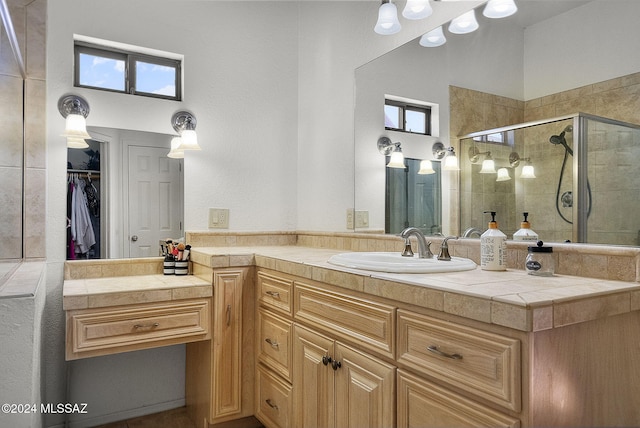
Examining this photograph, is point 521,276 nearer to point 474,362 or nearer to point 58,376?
point 474,362

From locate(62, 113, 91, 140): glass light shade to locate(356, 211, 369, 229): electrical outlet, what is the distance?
57.7 inches

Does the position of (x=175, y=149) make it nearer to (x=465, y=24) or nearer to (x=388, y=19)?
(x=388, y=19)

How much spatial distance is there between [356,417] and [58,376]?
1608 mm

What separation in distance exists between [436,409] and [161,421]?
1.82 m

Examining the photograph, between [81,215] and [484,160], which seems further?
[81,215]

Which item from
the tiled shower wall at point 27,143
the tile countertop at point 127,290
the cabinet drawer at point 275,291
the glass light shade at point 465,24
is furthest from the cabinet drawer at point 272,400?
the glass light shade at point 465,24

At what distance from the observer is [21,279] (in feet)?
5.14

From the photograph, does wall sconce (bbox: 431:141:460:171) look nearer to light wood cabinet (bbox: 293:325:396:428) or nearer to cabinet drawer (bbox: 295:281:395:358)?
cabinet drawer (bbox: 295:281:395:358)

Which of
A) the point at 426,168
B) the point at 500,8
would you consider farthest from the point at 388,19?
the point at 426,168

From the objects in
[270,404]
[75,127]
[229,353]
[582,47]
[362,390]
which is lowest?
[270,404]

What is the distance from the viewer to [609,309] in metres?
1.06

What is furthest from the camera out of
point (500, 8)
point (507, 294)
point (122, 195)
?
point (122, 195)

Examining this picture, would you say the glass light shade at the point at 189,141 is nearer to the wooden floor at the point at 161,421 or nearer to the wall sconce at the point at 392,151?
the wall sconce at the point at 392,151

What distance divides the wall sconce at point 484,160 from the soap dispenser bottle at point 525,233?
0.22 metres
